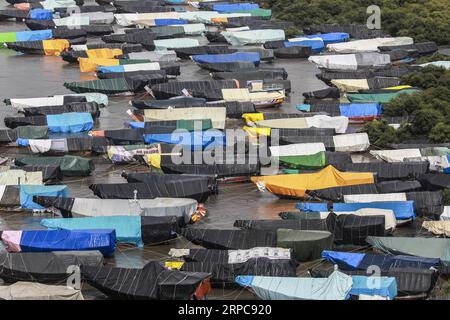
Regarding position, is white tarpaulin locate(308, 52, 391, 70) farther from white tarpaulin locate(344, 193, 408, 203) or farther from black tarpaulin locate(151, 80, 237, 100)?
white tarpaulin locate(344, 193, 408, 203)

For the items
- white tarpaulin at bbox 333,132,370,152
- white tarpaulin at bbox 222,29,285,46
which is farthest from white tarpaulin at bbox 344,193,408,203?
white tarpaulin at bbox 222,29,285,46

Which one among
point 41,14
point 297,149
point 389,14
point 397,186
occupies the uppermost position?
point 389,14

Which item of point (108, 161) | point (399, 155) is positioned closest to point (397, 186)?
point (399, 155)

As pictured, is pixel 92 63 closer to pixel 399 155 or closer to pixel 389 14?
pixel 389 14

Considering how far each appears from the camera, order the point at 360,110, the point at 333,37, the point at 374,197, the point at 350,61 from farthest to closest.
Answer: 1. the point at 333,37
2. the point at 350,61
3. the point at 360,110
4. the point at 374,197

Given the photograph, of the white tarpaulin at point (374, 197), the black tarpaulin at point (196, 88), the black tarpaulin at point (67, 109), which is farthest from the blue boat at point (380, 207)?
the black tarpaulin at point (196, 88)

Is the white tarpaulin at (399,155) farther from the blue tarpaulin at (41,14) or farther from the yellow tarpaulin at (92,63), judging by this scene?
the blue tarpaulin at (41,14)
